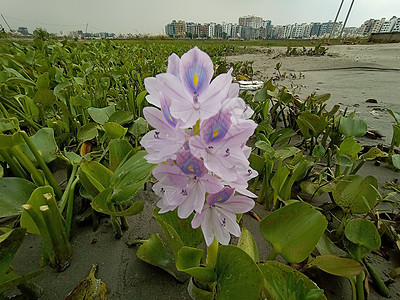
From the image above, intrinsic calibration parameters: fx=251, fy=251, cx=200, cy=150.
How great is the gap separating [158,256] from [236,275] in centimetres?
35

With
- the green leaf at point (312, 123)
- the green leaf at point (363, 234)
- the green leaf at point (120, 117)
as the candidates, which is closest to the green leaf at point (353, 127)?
the green leaf at point (312, 123)

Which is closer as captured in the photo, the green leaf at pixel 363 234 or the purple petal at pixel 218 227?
the purple petal at pixel 218 227

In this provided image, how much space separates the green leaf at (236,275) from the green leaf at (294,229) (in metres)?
0.18

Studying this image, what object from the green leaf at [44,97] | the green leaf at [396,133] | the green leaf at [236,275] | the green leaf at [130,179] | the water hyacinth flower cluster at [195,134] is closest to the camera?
the water hyacinth flower cluster at [195,134]

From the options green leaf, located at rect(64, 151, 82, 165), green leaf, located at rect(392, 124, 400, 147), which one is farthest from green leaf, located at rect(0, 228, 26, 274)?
green leaf, located at rect(392, 124, 400, 147)

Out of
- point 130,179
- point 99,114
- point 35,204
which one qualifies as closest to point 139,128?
point 99,114

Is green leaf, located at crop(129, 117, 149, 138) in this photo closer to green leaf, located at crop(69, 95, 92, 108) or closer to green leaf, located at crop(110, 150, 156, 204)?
green leaf, located at crop(69, 95, 92, 108)

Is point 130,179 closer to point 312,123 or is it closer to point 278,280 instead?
point 278,280

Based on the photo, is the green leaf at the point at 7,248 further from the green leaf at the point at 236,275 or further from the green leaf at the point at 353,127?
the green leaf at the point at 353,127

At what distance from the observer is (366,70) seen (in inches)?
208

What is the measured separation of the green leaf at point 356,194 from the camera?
106 cm

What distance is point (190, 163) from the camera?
56 centimetres

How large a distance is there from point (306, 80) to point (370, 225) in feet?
13.8

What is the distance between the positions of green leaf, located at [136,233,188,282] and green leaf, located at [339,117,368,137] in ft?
4.19
